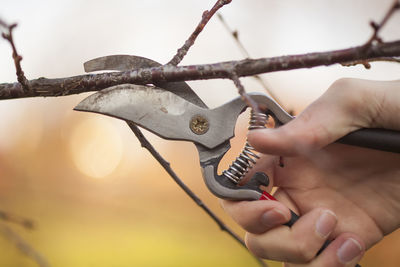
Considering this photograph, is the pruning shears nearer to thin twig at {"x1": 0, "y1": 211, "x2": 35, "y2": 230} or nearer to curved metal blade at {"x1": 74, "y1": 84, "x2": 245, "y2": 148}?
curved metal blade at {"x1": 74, "y1": 84, "x2": 245, "y2": 148}

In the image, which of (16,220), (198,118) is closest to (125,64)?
(198,118)

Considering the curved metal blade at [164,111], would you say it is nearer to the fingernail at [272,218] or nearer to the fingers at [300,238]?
the fingernail at [272,218]

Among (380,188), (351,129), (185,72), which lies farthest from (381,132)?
(185,72)

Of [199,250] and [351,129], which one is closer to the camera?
[351,129]

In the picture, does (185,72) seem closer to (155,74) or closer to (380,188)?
(155,74)

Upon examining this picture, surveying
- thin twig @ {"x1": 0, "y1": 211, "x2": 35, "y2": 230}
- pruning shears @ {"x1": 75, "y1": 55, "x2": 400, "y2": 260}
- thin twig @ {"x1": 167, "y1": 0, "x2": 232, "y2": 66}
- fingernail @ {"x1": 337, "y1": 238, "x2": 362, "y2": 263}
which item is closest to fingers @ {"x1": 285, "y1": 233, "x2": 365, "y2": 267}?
fingernail @ {"x1": 337, "y1": 238, "x2": 362, "y2": 263}

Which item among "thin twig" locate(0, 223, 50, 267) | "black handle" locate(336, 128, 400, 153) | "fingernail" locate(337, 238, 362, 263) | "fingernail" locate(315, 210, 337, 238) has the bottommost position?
"fingernail" locate(337, 238, 362, 263)

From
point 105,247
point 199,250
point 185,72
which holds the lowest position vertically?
point 199,250

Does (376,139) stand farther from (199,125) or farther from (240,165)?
(199,125)
